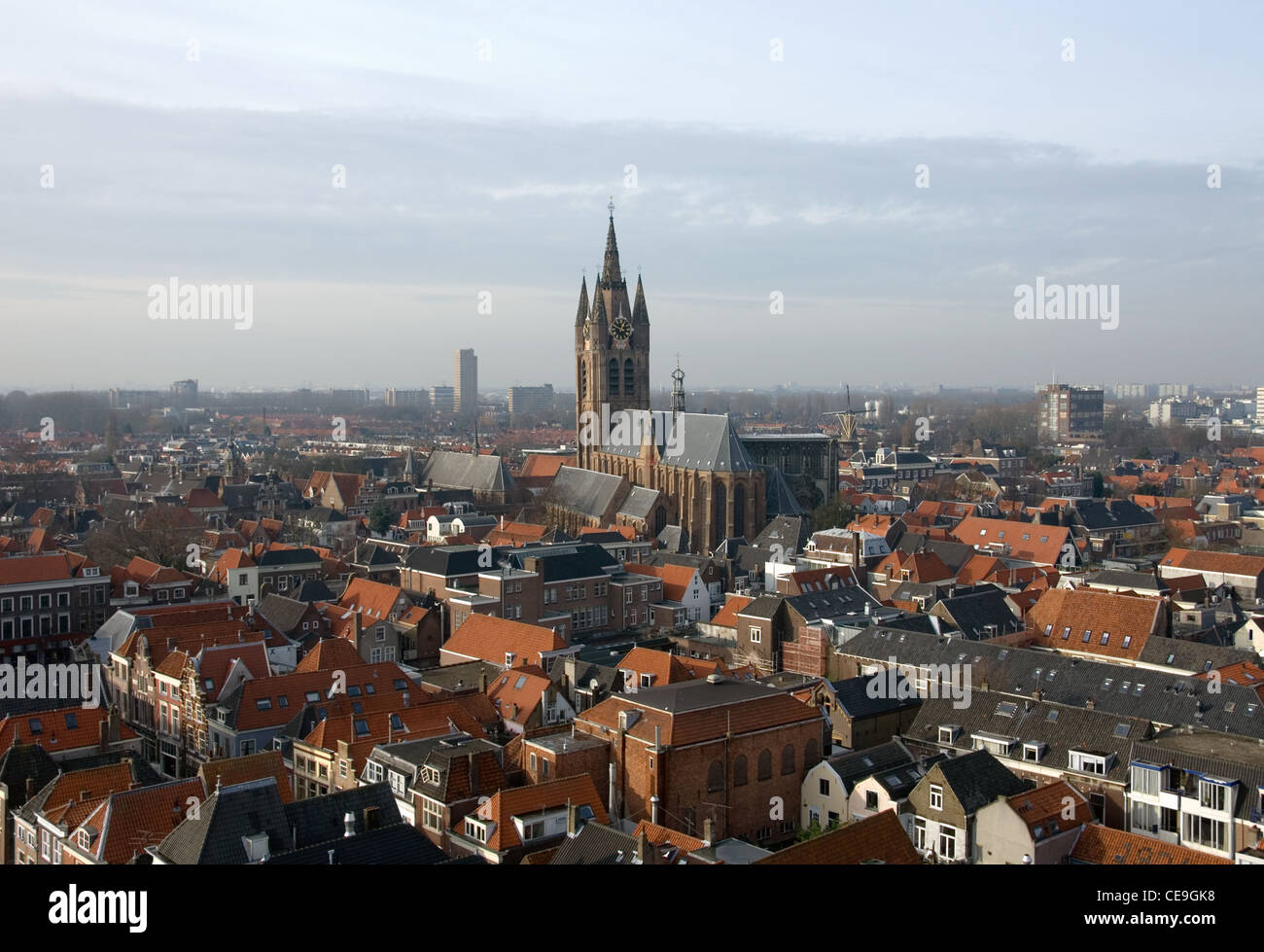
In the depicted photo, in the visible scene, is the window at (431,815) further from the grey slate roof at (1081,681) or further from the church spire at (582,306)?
the church spire at (582,306)

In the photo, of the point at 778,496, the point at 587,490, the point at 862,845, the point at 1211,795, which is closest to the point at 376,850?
the point at 862,845

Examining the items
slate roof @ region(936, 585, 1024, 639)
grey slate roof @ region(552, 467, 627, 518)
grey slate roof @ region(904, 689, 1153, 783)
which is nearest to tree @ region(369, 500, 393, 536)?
grey slate roof @ region(552, 467, 627, 518)

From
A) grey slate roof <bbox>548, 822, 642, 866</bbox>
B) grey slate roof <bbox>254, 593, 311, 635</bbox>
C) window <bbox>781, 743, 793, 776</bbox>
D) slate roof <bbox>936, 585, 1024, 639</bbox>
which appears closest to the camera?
grey slate roof <bbox>548, 822, 642, 866</bbox>

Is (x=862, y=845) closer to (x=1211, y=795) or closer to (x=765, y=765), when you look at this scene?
(x=765, y=765)

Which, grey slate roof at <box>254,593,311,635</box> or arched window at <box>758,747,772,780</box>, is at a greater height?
grey slate roof at <box>254,593,311,635</box>

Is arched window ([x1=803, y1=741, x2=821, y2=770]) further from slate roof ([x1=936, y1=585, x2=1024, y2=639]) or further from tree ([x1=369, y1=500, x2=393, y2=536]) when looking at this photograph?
tree ([x1=369, y1=500, x2=393, y2=536])

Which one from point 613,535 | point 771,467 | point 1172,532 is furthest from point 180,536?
point 1172,532
